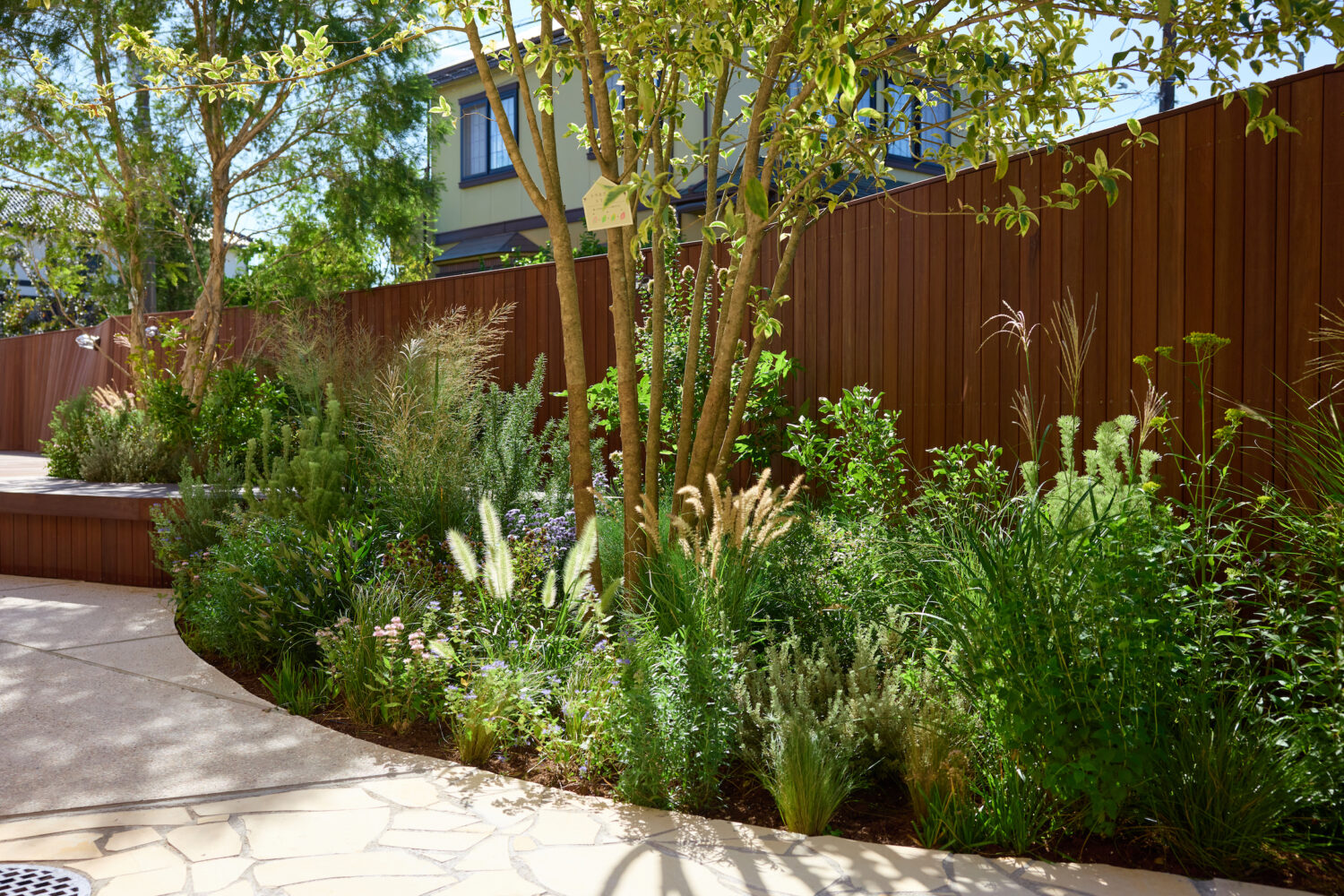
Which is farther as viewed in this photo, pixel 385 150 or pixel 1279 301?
pixel 385 150

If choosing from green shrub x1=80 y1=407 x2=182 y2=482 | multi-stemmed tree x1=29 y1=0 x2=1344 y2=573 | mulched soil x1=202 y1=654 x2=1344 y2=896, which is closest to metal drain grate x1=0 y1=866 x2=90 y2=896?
mulched soil x1=202 y1=654 x2=1344 y2=896

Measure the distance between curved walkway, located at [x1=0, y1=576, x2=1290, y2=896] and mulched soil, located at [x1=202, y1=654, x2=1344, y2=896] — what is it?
90 mm

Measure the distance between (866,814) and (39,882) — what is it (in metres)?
2.15

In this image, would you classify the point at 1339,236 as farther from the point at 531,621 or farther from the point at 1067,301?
the point at 531,621

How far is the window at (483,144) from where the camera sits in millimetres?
14062

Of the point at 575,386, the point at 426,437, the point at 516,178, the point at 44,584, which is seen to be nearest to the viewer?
the point at 575,386

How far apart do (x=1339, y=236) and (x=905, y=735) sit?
2.41 meters

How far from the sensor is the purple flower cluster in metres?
4.67

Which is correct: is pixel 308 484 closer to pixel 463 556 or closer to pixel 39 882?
pixel 463 556

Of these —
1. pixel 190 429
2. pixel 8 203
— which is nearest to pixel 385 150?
pixel 190 429

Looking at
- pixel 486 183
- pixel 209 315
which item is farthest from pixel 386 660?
pixel 486 183

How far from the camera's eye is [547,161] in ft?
14.3

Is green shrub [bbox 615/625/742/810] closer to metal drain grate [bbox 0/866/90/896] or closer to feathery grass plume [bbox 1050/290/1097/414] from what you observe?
metal drain grate [bbox 0/866/90/896]

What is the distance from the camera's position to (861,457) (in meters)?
4.93
